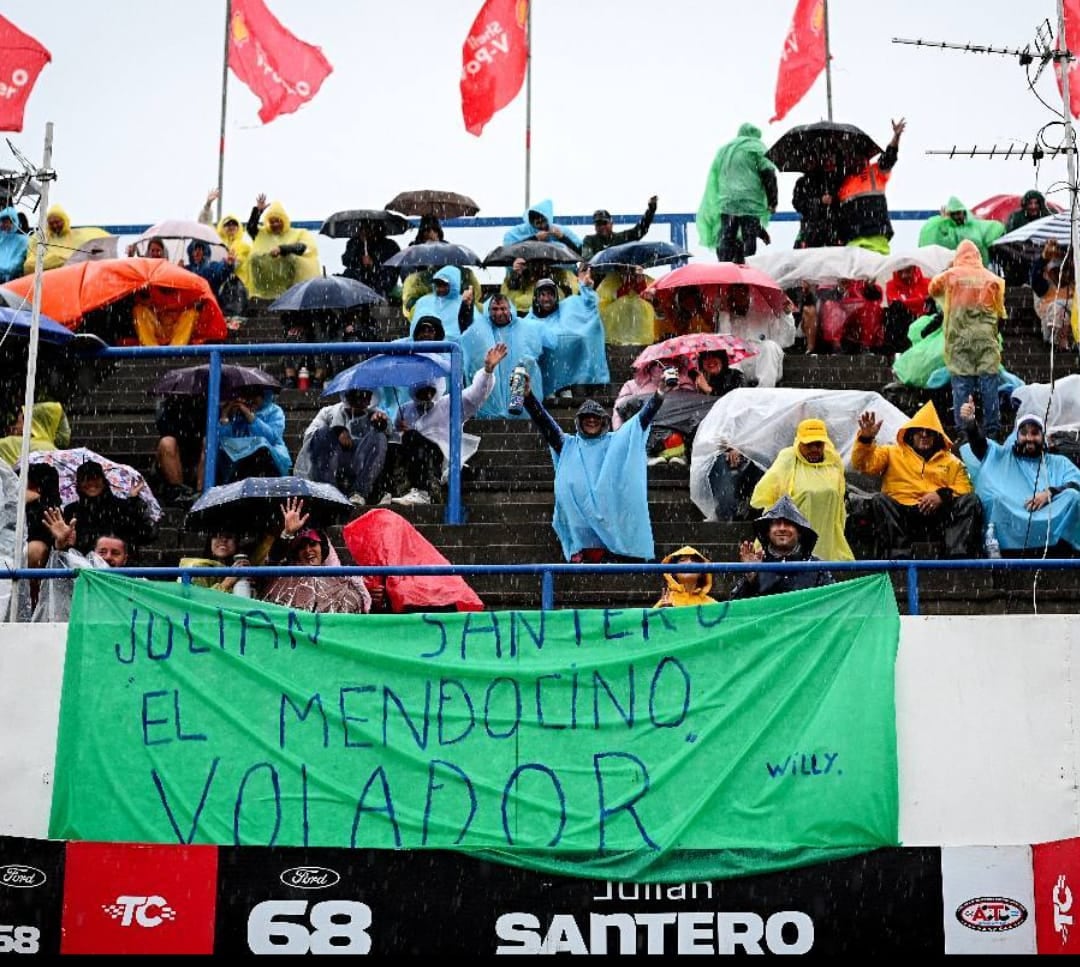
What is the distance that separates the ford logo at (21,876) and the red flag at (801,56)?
16.6 meters

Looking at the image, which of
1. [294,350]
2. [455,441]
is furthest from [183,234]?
[455,441]

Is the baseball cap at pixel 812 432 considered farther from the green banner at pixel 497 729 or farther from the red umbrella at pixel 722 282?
the red umbrella at pixel 722 282

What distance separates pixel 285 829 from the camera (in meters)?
11.5

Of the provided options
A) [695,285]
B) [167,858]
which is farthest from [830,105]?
[167,858]

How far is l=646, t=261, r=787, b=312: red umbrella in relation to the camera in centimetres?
1752

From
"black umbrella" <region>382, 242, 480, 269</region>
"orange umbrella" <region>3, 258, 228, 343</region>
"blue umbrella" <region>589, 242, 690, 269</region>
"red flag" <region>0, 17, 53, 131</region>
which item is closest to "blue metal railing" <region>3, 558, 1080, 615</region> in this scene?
"orange umbrella" <region>3, 258, 228, 343</region>

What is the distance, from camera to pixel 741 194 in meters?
19.6

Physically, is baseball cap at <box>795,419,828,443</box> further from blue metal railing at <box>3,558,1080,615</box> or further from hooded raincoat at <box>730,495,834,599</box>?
blue metal railing at <box>3,558,1080,615</box>

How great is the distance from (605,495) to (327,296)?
191 inches

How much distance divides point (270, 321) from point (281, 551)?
8174 millimetres

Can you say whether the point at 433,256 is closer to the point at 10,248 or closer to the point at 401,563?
the point at 10,248

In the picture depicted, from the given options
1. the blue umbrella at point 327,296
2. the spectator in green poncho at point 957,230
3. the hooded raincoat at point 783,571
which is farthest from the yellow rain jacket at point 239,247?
the hooded raincoat at point 783,571

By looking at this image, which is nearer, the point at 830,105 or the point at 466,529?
the point at 466,529

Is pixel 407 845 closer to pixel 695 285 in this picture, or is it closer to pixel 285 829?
pixel 285 829
